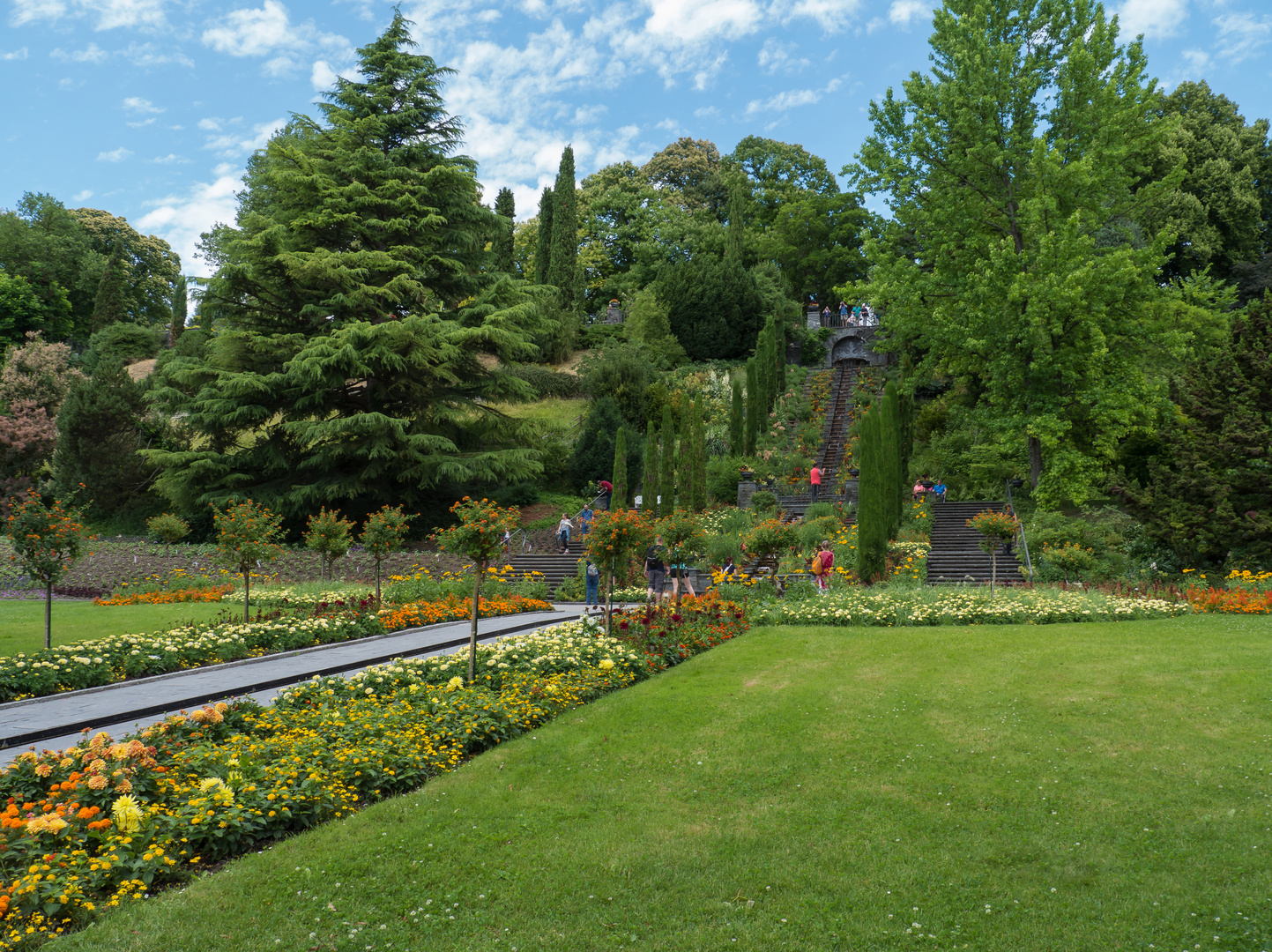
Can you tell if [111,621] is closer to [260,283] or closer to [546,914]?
[546,914]

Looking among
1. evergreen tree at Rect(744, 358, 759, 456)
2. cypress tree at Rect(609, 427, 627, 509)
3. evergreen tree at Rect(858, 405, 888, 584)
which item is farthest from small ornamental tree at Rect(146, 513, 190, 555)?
evergreen tree at Rect(858, 405, 888, 584)

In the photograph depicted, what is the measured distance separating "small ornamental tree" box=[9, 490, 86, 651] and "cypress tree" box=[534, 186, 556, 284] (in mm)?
34005

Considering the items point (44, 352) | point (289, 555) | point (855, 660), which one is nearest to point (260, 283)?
point (289, 555)

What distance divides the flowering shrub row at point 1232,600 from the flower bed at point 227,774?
10456 mm

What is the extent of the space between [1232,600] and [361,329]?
21647mm

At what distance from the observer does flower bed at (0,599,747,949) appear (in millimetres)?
4062

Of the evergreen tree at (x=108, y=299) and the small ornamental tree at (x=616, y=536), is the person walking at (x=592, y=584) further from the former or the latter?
the evergreen tree at (x=108, y=299)

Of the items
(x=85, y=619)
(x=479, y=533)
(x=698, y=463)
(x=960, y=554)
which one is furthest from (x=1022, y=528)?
(x=85, y=619)

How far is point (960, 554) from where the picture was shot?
777 inches

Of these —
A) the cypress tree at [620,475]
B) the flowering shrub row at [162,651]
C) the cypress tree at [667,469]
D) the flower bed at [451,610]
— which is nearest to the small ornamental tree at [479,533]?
the flowering shrub row at [162,651]

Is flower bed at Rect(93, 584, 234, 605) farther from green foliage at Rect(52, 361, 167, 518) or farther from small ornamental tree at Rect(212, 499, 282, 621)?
green foliage at Rect(52, 361, 167, 518)

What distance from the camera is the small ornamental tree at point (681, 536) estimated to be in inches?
526

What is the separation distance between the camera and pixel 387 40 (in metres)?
26.0

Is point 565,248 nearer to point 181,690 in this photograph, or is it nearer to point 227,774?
point 181,690
